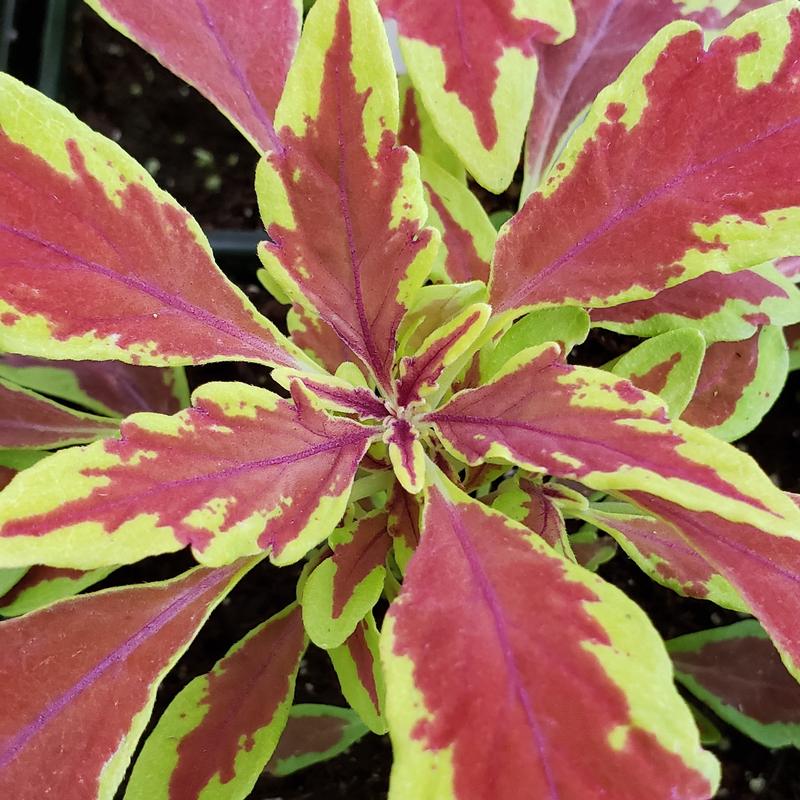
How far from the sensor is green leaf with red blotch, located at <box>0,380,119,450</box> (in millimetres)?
776

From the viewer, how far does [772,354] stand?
77 centimetres

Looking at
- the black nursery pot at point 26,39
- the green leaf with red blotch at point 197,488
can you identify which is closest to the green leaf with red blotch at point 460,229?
the green leaf with red blotch at point 197,488

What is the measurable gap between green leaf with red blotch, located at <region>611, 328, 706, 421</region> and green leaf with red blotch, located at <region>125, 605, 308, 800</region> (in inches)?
13.9

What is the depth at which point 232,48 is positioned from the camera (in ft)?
2.12

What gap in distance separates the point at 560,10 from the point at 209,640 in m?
0.77

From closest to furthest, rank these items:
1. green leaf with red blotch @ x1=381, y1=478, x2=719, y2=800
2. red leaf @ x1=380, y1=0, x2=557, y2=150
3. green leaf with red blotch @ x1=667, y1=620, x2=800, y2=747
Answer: green leaf with red blotch @ x1=381, y1=478, x2=719, y2=800 → red leaf @ x1=380, y1=0, x2=557, y2=150 → green leaf with red blotch @ x1=667, y1=620, x2=800, y2=747

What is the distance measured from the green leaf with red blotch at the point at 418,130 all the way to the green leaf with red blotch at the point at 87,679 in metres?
0.40

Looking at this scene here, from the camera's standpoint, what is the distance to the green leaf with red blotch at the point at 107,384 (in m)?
0.89

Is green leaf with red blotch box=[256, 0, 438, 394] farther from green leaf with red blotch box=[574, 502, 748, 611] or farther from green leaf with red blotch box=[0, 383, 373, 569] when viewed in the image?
green leaf with red blotch box=[574, 502, 748, 611]

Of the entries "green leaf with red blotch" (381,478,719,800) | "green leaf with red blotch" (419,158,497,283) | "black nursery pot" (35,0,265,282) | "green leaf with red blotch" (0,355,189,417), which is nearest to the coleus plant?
"green leaf with red blotch" (381,478,719,800)

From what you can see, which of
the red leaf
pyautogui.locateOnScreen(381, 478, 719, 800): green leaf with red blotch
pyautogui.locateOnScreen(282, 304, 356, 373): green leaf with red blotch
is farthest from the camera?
pyautogui.locateOnScreen(282, 304, 356, 373): green leaf with red blotch

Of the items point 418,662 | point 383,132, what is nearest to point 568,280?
point 383,132

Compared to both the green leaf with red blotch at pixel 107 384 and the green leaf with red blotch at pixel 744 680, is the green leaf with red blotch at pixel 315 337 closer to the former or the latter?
the green leaf with red blotch at pixel 107 384

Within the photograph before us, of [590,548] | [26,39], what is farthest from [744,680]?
[26,39]
